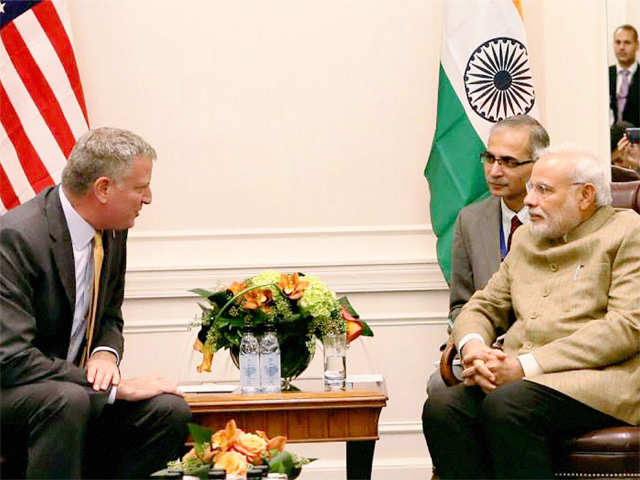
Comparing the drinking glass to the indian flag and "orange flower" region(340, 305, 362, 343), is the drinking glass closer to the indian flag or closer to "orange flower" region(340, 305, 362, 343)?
"orange flower" region(340, 305, 362, 343)

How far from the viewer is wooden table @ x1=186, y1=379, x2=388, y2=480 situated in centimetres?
392

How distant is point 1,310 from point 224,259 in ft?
6.40

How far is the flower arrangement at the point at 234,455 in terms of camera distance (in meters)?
3.07

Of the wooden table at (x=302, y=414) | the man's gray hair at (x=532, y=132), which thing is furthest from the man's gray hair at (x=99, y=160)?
the man's gray hair at (x=532, y=132)

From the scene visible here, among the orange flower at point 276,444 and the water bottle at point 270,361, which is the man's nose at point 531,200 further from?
the orange flower at point 276,444

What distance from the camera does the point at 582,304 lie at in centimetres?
387

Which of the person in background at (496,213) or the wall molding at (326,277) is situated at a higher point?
the person in background at (496,213)

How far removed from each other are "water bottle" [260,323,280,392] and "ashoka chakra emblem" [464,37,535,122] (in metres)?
1.84

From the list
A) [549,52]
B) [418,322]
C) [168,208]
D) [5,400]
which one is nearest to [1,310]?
[5,400]

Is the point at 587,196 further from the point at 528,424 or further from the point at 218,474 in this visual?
the point at 218,474

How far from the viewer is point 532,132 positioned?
459cm

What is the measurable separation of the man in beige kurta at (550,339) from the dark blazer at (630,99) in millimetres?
1685

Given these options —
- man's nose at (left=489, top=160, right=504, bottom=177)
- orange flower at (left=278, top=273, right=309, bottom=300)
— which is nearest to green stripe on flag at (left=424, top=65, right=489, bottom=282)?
man's nose at (left=489, top=160, right=504, bottom=177)

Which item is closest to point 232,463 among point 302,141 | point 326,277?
point 326,277
